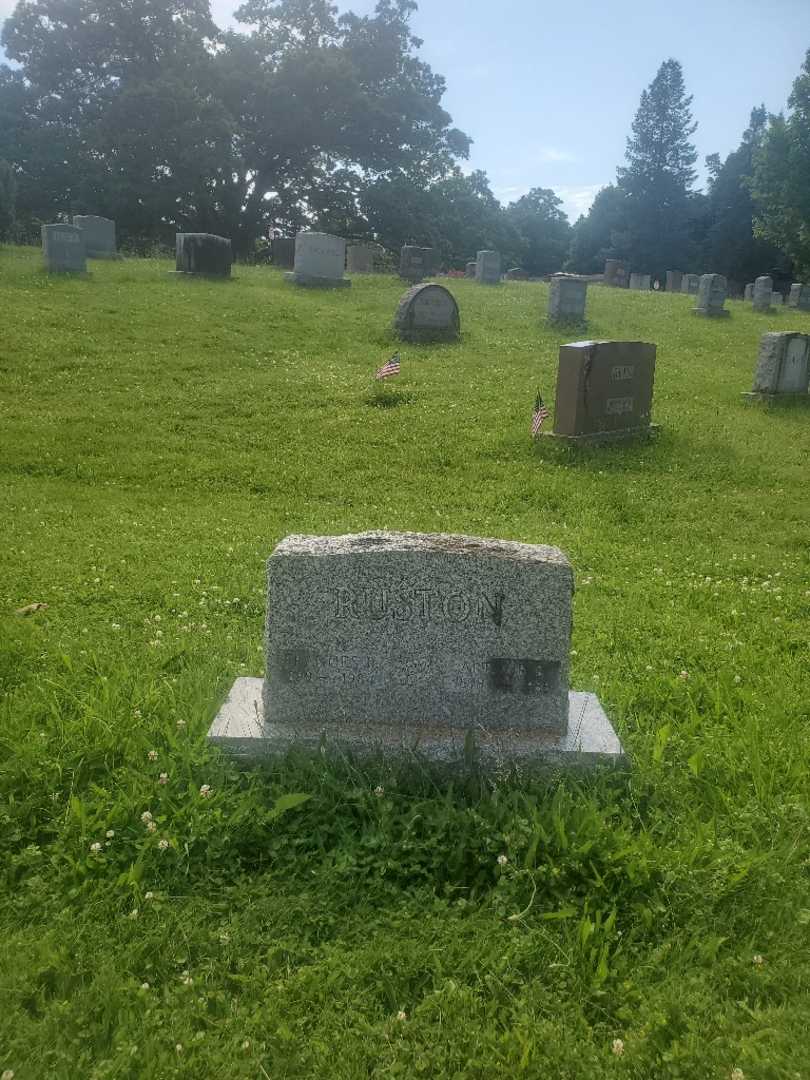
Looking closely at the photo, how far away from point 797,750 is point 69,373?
469 inches

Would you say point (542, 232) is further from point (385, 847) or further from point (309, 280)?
point (385, 847)

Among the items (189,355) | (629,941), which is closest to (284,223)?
(189,355)

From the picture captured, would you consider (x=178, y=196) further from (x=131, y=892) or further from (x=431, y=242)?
(x=131, y=892)

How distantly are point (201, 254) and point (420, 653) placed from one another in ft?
65.5

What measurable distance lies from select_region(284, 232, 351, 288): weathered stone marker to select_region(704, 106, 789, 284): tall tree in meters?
36.3

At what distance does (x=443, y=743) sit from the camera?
371cm

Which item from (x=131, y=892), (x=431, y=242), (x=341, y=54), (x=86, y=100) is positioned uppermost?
(x=341, y=54)

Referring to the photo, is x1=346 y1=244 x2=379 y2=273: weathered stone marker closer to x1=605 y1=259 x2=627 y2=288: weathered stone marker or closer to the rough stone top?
x1=605 y1=259 x2=627 y2=288: weathered stone marker

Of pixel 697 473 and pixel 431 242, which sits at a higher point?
pixel 431 242

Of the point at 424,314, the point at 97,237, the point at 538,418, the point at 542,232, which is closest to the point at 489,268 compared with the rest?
the point at 97,237

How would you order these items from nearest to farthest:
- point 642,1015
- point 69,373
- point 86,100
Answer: point 642,1015, point 69,373, point 86,100

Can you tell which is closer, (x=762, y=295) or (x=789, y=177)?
(x=762, y=295)

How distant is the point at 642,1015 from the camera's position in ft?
8.53

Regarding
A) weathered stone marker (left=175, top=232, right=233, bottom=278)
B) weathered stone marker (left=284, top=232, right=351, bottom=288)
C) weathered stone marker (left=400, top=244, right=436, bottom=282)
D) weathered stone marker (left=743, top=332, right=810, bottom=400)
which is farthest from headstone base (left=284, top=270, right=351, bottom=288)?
weathered stone marker (left=743, top=332, right=810, bottom=400)
